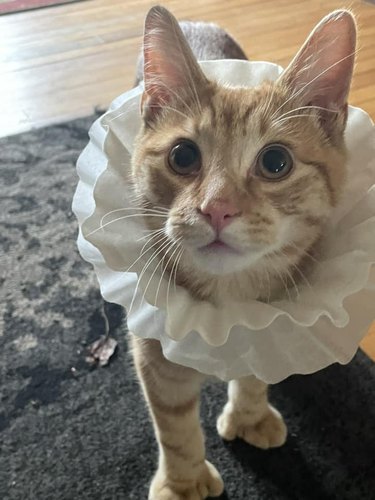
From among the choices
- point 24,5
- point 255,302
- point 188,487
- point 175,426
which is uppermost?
point 255,302

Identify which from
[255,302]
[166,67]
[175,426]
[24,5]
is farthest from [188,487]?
[24,5]

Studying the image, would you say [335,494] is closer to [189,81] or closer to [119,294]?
[119,294]

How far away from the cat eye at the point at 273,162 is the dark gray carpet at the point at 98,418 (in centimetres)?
58

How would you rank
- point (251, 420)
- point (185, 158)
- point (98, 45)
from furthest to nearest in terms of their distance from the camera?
point (98, 45) → point (251, 420) → point (185, 158)

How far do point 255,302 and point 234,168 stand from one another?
0.19 m

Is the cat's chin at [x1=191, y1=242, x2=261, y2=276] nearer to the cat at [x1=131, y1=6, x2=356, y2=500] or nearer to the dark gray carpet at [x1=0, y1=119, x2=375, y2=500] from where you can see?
the cat at [x1=131, y1=6, x2=356, y2=500]

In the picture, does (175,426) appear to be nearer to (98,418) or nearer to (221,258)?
(98,418)

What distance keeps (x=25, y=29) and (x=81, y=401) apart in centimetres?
217

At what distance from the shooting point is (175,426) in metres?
1.02

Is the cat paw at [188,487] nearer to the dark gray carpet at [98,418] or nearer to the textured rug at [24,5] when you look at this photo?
the dark gray carpet at [98,418]

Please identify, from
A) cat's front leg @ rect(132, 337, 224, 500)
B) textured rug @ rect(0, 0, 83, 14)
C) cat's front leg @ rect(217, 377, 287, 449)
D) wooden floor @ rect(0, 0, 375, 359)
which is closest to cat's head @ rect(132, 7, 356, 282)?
cat's front leg @ rect(132, 337, 224, 500)

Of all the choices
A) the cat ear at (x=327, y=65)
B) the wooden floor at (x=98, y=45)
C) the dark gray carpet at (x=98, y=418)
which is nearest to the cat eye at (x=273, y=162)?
the cat ear at (x=327, y=65)

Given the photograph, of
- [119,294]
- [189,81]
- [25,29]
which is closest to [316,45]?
[189,81]

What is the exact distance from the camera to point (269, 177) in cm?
82
